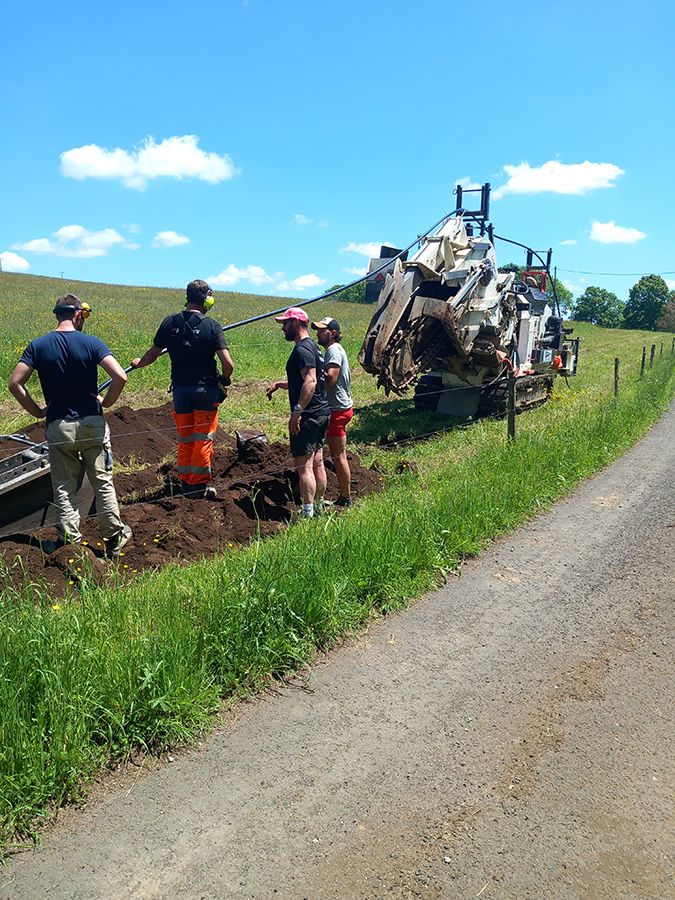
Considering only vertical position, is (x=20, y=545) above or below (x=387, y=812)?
above

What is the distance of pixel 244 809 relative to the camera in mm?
2812

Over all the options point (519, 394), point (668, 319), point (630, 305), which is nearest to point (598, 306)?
point (630, 305)

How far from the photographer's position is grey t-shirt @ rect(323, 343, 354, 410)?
6723 mm

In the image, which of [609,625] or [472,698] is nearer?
[472,698]

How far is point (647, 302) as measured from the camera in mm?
92438

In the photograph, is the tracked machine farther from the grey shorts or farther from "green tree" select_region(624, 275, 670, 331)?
"green tree" select_region(624, 275, 670, 331)

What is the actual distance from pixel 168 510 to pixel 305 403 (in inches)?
61.2

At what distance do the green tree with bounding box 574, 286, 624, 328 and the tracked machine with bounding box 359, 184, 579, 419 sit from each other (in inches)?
3856

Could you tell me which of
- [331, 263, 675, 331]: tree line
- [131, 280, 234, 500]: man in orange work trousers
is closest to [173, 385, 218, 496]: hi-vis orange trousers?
[131, 280, 234, 500]: man in orange work trousers

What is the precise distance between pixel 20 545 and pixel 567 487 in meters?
5.51

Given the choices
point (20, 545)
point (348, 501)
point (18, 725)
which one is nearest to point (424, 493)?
point (348, 501)

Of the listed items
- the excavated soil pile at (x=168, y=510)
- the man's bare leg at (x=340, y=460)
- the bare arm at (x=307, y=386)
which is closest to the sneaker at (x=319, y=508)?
the excavated soil pile at (x=168, y=510)

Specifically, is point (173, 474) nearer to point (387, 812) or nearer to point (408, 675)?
point (408, 675)

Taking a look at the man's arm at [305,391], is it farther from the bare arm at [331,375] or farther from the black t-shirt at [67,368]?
the black t-shirt at [67,368]
